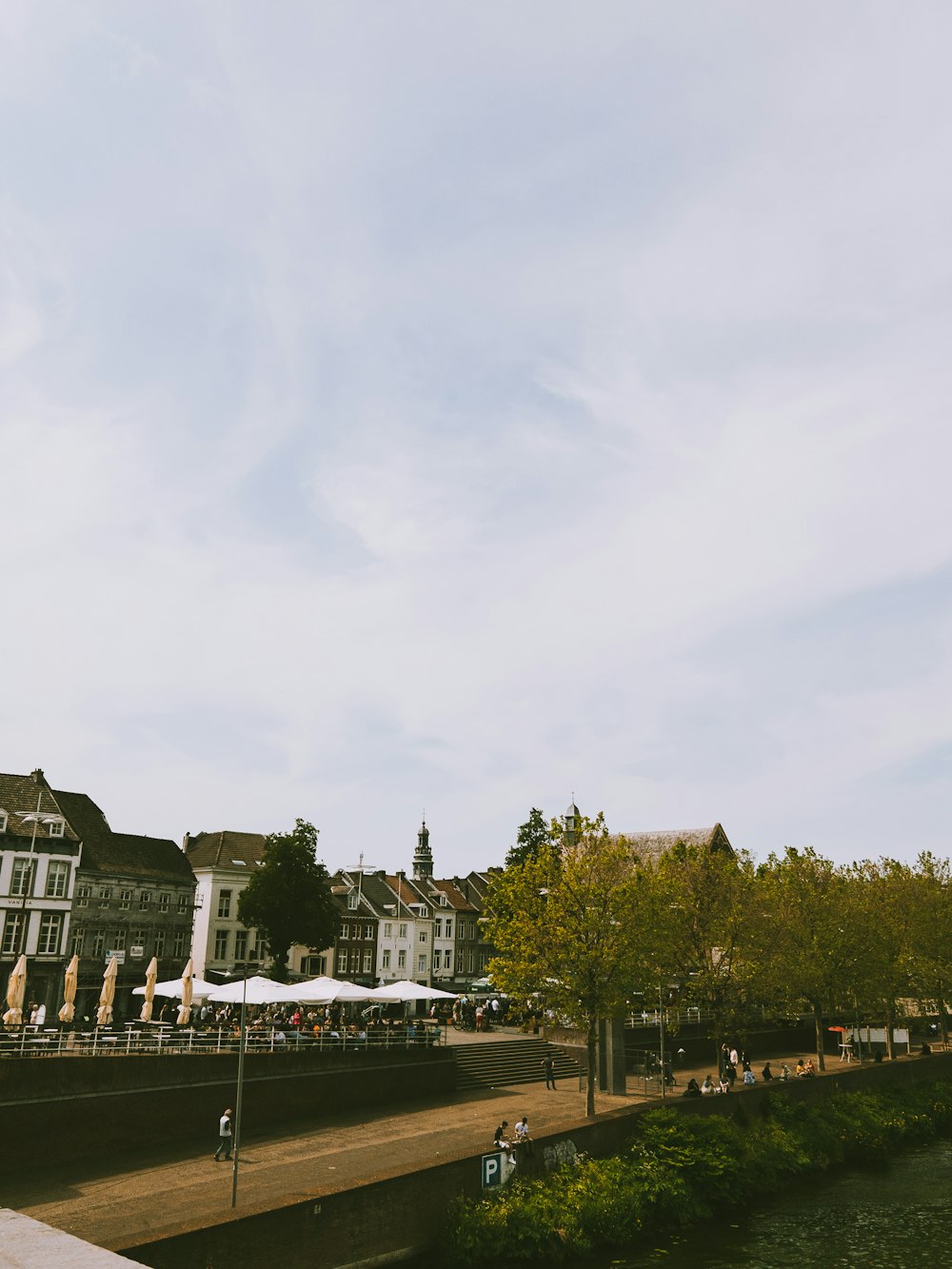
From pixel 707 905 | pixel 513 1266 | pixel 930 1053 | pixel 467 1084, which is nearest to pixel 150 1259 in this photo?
pixel 513 1266

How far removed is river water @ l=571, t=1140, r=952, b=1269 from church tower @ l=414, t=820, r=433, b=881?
69.0 meters

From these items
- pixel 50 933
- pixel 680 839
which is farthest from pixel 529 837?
pixel 50 933

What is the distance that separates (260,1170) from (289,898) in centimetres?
3360

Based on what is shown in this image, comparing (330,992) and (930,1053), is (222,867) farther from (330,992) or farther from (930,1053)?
(930,1053)

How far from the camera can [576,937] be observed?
32.1m

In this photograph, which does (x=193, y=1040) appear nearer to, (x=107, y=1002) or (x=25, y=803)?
(x=107, y=1002)

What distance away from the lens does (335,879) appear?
88062 mm

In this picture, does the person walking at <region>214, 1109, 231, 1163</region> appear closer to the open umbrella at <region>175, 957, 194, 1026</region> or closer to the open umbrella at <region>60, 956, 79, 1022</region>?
the open umbrella at <region>175, 957, 194, 1026</region>

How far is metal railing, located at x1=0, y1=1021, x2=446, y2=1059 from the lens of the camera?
28.1m

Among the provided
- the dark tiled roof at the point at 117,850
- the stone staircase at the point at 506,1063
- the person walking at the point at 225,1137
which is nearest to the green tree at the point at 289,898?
the dark tiled roof at the point at 117,850

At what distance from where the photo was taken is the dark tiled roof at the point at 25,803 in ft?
185

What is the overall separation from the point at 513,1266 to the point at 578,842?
15.2 meters

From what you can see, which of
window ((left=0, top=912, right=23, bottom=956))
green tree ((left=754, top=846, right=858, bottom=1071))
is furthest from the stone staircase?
window ((left=0, top=912, right=23, bottom=956))

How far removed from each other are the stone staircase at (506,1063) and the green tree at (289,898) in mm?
17655
